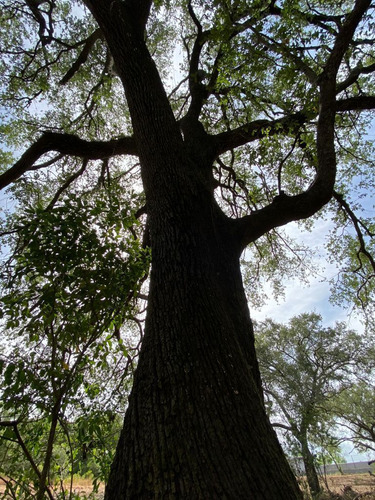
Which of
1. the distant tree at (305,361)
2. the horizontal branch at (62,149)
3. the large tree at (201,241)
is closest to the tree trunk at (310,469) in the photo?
the distant tree at (305,361)

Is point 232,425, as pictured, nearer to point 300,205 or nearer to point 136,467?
point 136,467

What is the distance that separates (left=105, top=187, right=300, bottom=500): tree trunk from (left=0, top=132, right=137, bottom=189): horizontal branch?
7.27 ft

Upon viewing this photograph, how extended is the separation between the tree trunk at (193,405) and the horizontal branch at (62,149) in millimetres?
2217

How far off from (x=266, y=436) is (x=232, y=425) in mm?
216

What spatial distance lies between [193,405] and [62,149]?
334 cm

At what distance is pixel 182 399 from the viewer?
1381mm

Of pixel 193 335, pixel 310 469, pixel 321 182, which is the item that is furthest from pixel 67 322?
pixel 310 469

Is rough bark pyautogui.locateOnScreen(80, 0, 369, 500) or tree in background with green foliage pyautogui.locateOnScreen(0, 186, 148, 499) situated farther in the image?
tree in background with green foliage pyautogui.locateOnScreen(0, 186, 148, 499)

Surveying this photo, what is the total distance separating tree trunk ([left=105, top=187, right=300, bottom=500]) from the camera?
1.13 m

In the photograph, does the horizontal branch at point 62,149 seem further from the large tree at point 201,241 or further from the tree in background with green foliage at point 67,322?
the tree in background with green foliage at point 67,322

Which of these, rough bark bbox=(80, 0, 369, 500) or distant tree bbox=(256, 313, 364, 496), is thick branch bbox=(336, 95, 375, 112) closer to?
rough bark bbox=(80, 0, 369, 500)

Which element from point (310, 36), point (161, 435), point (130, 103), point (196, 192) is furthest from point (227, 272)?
point (310, 36)

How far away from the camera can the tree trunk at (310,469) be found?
8497 mm

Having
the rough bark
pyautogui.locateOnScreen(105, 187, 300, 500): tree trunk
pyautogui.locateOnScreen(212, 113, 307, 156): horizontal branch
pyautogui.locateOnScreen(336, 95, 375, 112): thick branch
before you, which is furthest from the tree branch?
pyautogui.locateOnScreen(336, 95, 375, 112): thick branch
